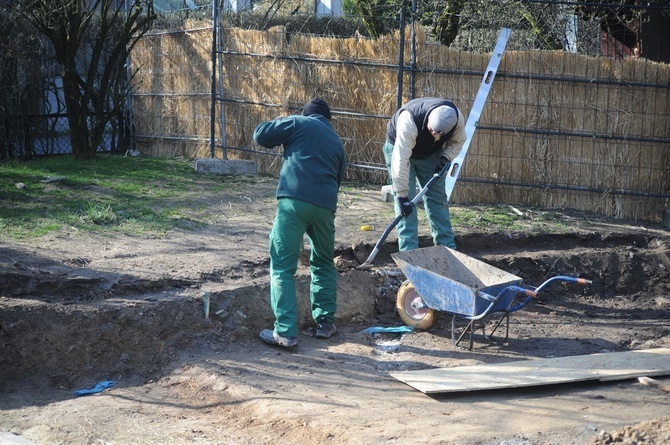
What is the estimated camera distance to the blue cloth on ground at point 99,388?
18.5 feet

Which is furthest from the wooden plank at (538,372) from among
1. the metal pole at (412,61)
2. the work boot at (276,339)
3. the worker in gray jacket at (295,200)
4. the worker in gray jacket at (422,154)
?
the metal pole at (412,61)

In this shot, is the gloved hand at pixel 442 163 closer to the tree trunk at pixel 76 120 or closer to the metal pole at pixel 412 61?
the metal pole at pixel 412 61

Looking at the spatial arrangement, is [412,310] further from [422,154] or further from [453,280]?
[422,154]

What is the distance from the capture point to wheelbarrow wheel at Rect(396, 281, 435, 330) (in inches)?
272

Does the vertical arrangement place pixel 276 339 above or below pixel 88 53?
below

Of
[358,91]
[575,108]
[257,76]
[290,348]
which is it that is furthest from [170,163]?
[290,348]

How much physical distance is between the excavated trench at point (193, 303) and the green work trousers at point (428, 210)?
1.83ft

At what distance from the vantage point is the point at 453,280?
625 cm

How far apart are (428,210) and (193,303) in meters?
2.53

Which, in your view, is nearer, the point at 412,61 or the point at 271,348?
the point at 271,348

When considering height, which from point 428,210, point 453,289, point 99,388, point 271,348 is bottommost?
point 99,388

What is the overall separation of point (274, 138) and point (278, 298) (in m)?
1.32

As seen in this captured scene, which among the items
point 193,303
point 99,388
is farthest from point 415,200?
point 99,388

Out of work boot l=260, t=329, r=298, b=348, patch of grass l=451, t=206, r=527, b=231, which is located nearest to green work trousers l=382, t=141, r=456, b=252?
work boot l=260, t=329, r=298, b=348
